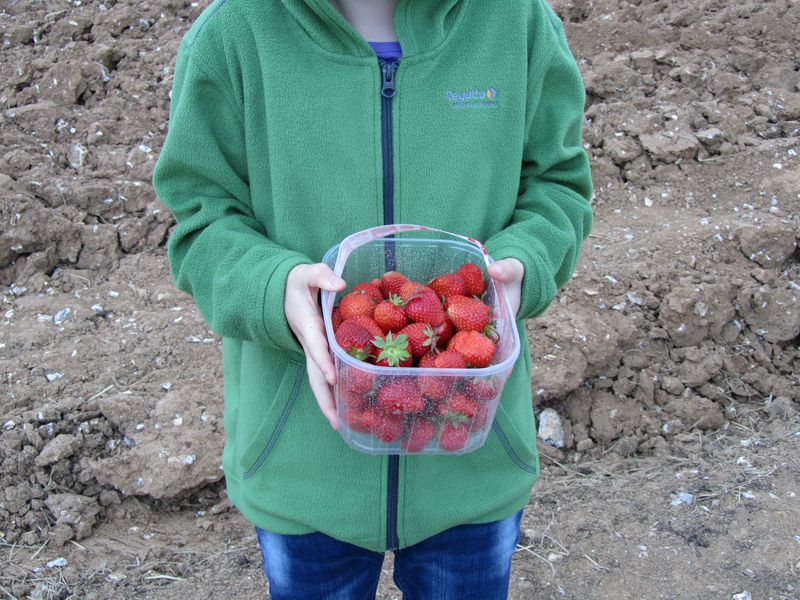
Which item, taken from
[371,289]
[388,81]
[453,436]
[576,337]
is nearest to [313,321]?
[371,289]

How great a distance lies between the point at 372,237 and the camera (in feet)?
4.04

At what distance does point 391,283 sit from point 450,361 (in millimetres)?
192

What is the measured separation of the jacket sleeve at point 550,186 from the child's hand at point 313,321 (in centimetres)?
30

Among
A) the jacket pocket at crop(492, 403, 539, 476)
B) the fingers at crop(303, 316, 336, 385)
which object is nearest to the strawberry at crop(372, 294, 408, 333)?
the fingers at crop(303, 316, 336, 385)

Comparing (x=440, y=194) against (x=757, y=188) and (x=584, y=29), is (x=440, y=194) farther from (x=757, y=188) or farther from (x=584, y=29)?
(x=584, y=29)

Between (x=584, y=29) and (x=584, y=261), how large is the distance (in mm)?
1685

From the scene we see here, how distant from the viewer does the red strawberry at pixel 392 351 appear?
114cm

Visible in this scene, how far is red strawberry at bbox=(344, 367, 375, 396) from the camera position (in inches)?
42.8

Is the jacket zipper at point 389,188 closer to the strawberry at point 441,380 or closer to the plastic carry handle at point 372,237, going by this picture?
the plastic carry handle at point 372,237

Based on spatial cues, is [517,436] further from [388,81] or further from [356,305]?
[388,81]

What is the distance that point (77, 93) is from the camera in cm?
421

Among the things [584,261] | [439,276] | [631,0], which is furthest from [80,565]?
[631,0]

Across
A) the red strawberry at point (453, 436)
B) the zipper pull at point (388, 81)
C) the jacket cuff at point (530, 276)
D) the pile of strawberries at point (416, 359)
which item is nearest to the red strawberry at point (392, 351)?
the pile of strawberries at point (416, 359)

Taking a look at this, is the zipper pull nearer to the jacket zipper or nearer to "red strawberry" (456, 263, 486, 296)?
the jacket zipper
